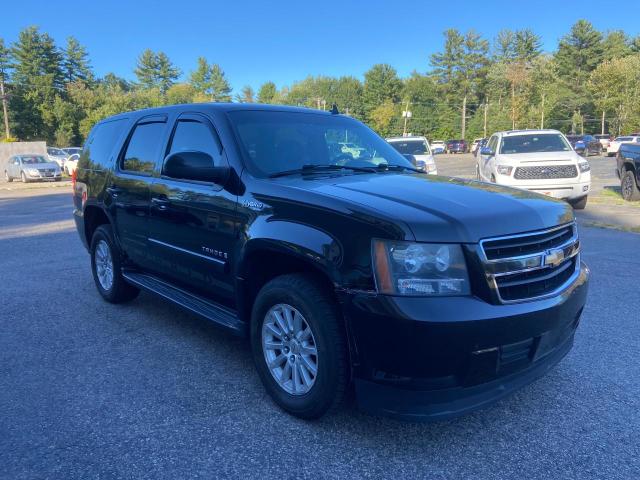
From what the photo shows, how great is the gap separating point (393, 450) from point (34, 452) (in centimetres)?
194

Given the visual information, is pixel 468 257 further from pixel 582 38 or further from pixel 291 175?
pixel 582 38

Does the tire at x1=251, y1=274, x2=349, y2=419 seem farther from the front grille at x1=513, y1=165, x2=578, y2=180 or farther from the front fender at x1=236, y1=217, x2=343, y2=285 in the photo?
the front grille at x1=513, y1=165, x2=578, y2=180

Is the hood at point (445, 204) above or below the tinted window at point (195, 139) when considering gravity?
below

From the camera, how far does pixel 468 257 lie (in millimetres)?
2605

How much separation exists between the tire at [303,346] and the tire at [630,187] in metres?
12.4

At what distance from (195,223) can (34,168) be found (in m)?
28.1

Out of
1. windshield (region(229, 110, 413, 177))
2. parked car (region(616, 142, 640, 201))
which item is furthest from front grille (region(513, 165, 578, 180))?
windshield (region(229, 110, 413, 177))

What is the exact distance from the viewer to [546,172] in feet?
36.5

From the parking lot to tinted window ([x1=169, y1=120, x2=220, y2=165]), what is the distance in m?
1.61

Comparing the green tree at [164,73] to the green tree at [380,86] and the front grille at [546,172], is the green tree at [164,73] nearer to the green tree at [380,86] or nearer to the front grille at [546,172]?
the green tree at [380,86]

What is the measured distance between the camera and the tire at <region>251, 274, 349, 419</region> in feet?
9.26

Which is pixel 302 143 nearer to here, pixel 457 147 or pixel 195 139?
pixel 195 139

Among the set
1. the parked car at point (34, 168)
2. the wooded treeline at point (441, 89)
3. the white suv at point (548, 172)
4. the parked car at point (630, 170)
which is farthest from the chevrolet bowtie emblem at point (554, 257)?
the wooded treeline at point (441, 89)

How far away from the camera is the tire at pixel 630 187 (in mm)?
12845
